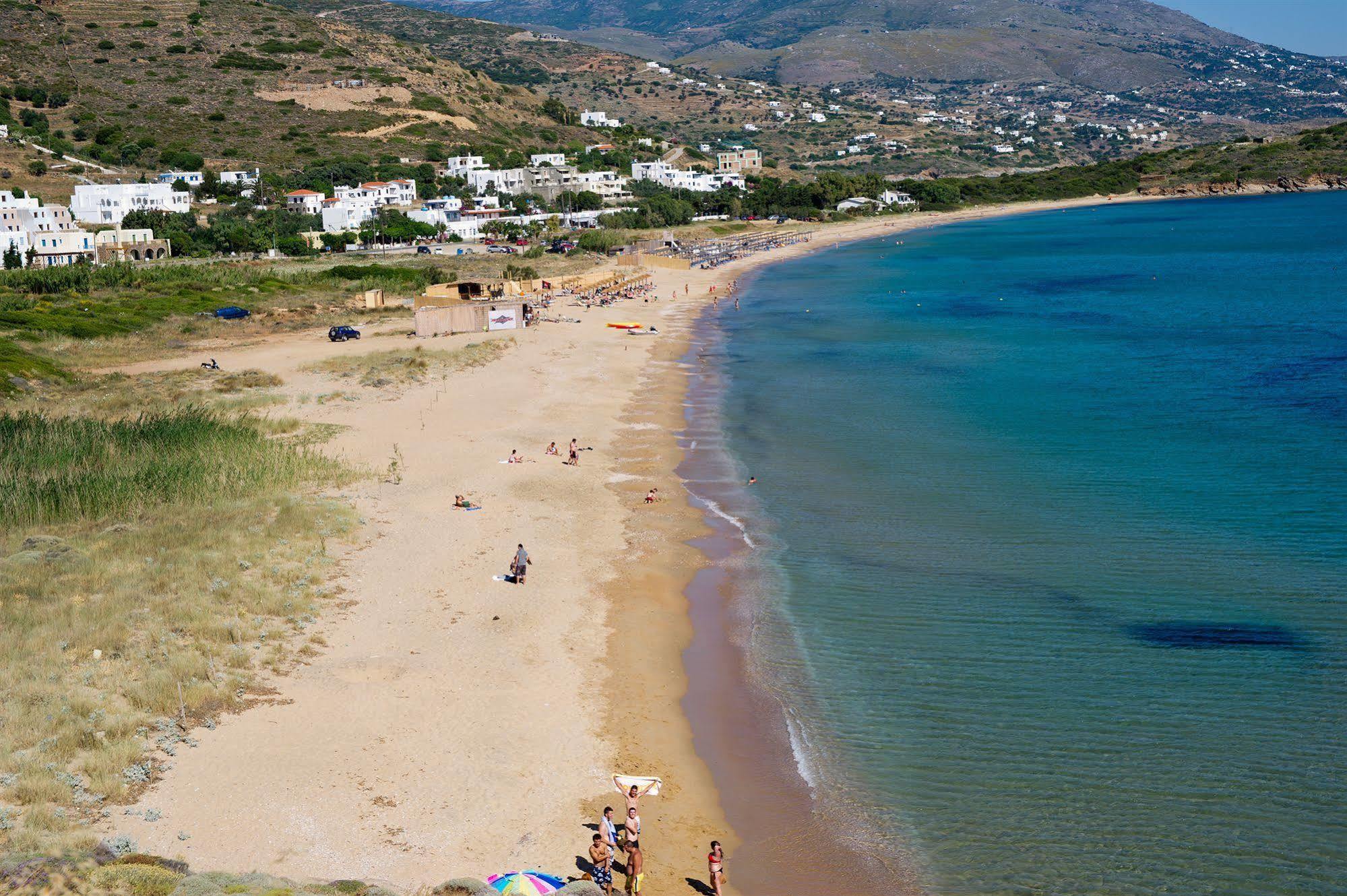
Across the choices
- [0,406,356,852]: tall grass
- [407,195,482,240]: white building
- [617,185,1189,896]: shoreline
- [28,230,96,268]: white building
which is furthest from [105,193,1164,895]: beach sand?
[407,195,482,240]: white building

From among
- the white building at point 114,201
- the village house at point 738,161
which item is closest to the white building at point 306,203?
the white building at point 114,201

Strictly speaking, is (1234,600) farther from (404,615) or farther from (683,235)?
(683,235)

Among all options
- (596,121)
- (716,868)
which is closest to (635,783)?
(716,868)

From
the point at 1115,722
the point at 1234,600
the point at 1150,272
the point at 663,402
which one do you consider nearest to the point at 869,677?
the point at 1115,722

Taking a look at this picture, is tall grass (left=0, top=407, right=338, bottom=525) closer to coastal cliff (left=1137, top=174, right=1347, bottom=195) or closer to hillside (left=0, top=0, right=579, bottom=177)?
hillside (left=0, top=0, right=579, bottom=177)

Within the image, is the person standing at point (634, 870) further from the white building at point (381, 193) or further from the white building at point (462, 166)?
the white building at point (462, 166)

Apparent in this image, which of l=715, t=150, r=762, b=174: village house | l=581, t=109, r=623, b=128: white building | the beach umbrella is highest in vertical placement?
l=581, t=109, r=623, b=128: white building
